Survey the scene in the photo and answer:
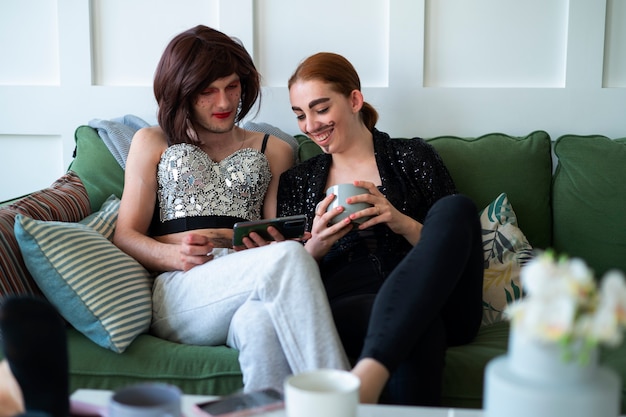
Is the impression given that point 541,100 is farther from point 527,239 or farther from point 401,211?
point 401,211

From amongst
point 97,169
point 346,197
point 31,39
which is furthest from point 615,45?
point 31,39

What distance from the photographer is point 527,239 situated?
6.93ft

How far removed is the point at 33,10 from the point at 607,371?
225 centimetres

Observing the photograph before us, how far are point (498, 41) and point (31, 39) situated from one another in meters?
1.61

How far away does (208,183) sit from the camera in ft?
6.37

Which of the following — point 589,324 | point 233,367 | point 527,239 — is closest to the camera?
point 589,324

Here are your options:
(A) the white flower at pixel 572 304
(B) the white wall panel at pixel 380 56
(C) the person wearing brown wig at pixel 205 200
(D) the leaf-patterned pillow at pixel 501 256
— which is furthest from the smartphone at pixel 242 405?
(B) the white wall panel at pixel 380 56

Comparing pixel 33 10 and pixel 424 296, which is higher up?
pixel 33 10

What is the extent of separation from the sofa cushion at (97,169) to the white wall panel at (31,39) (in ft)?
1.41

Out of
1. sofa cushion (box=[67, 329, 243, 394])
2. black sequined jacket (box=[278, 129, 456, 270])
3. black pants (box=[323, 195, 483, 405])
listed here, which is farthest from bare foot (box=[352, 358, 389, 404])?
black sequined jacket (box=[278, 129, 456, 270])

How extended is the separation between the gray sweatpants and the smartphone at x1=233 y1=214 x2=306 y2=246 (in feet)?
0.19

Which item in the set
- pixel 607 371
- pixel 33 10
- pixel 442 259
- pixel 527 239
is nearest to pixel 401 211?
pixel 527 239

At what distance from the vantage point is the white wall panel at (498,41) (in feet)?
7.60

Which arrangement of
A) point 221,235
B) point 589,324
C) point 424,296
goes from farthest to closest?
point 221,235 < point 424,296 < point 589,324
